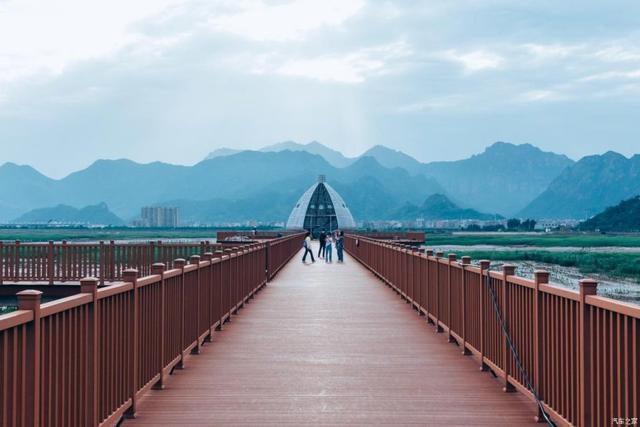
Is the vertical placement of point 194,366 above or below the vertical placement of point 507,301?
below

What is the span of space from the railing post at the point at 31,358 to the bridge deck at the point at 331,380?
2.34 meters

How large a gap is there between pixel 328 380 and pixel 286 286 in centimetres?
1379

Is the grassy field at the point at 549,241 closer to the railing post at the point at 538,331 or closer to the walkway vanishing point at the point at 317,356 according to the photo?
the walkway vanishing point at the point at 317,356

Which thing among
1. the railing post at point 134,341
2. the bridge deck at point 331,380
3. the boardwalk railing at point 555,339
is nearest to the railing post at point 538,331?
the boardwalk railing at point 555,339

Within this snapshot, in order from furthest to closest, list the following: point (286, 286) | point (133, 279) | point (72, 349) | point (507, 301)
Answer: point (286, 286) < point (507, 301) < point (133, 279) < point (72, 349)

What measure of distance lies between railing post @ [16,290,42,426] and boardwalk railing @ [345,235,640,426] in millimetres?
3635

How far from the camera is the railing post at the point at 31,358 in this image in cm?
455

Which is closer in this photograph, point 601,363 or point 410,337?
point 601,363

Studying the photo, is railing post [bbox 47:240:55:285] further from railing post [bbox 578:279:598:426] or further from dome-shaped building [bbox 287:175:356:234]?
dome-shaped building [bbox 287:175:356:234]

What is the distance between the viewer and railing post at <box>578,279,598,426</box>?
568cm

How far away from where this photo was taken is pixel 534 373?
711cm

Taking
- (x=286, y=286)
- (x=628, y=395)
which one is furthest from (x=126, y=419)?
(x=286, y=286)

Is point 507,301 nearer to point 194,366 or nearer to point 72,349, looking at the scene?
point 194,366

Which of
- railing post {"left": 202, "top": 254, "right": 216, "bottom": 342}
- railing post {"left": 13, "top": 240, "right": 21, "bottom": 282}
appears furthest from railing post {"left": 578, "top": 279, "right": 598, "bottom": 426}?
railing post {"left": 13, "top": 240, "right": 21, "bottom": 282}
